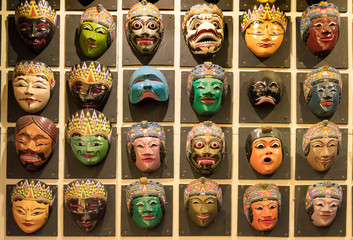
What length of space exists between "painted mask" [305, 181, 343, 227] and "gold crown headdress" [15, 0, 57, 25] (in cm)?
215

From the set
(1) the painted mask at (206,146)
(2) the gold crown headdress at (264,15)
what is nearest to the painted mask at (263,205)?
(1) the painted mask at (206,146)

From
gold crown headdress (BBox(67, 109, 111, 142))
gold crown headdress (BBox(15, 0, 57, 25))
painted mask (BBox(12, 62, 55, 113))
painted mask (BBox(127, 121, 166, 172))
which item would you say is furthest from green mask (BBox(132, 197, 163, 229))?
gold crown headdress (BBox(15, 0, 57, 25))

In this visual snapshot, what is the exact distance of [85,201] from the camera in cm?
338

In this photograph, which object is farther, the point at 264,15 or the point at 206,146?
the point at 264,15

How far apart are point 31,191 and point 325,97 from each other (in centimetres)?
209

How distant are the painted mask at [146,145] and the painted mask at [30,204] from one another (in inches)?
25.7

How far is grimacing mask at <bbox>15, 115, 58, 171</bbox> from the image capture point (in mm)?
3367

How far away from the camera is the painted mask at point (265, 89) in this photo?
11.3 ft

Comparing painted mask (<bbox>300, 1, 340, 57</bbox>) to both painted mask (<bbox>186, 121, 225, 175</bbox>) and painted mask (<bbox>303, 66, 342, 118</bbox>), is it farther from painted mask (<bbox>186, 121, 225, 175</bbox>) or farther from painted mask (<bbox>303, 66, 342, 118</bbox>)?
painted mask (<bbox>186, 121, 225, 175</bbox>)

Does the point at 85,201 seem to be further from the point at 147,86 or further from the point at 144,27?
the point at 144,27

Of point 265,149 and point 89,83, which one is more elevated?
point 89,83

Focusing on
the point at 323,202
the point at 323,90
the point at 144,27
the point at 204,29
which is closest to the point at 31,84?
the point at 144,27

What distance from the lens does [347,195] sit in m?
3.55

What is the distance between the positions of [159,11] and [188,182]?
1207mm
